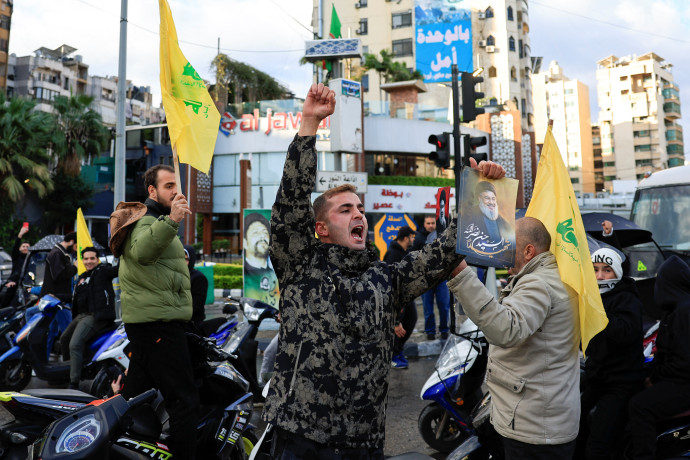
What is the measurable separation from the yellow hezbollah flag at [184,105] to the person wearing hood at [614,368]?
2.42 m

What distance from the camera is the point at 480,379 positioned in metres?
4.45

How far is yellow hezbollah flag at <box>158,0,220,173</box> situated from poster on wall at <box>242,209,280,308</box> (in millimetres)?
8005

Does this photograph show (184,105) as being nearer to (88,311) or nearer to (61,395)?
(61,395)

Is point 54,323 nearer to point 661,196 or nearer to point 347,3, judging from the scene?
point 661,196

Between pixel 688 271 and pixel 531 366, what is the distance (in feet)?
4.66

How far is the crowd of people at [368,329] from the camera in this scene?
2062 mm

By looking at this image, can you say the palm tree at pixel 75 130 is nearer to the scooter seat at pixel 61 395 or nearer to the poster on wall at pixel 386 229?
the poster on wall at pixel 386 229

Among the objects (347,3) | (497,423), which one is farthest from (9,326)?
(347,3)

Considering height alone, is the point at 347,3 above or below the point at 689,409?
above

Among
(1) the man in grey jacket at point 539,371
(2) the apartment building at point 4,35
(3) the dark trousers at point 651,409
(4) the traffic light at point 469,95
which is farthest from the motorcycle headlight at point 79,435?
(2) the apartment building at point 4,35

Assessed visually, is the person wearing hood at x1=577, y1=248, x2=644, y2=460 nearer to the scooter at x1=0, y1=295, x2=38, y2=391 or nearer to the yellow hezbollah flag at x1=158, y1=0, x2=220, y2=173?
the yellow hezbollah flag at x1=158, y1=0, x2=220, y2=173

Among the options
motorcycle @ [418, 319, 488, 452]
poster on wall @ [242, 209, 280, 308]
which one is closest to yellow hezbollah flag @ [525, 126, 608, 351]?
motorcycle @ [418, 319, 488, 452]

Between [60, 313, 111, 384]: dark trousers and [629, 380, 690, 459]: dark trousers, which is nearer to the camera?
[629, 380, 690, 459]: dark trousers

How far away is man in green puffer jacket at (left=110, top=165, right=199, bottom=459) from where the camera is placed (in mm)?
3412
